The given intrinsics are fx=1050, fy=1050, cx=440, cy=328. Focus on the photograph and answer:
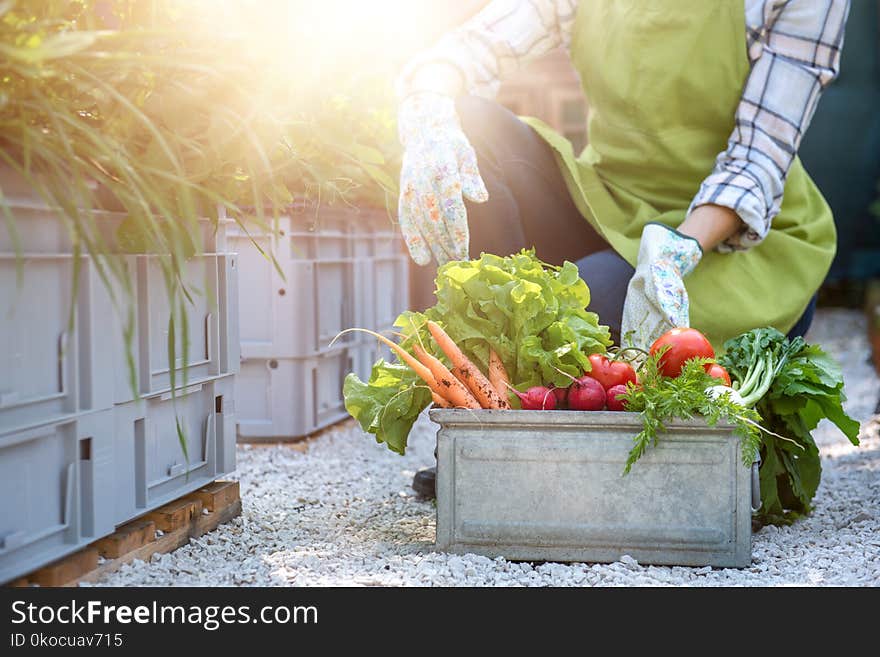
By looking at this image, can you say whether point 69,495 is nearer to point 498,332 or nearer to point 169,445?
point 169,445

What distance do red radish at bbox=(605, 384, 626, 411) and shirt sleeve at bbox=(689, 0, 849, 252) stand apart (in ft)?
2.23

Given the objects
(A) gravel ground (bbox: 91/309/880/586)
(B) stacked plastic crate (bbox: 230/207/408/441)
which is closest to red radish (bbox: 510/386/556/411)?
(A) gravel ground (bbox: 91/309/880/586)

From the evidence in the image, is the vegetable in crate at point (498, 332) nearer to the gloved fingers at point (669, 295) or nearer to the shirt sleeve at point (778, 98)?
the gloved fingers at point (669, 295)

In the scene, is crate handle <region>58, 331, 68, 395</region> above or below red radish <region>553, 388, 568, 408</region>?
above

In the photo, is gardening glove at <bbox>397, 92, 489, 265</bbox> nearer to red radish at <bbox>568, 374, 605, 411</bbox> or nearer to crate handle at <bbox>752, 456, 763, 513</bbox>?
red radish at <bbox>568, 374, 605, 411</bbox>

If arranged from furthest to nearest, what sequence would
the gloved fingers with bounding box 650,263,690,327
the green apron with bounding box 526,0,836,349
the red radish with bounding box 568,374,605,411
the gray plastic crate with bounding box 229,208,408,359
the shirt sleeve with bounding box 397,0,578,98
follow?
1. the gray plastic crate with bounding box 229,208,408,359
2. the shirt sleeve with bounding box 397,0,578,98
3. the green apron with bounding box 526,0,836,349
4. the gloved fingers with bounding box 650,263,690,327
5. the red radish with bounding box 568,374,605,411

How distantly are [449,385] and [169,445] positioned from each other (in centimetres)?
51

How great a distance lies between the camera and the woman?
2.19 m

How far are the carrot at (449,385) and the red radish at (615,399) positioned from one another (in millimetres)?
222

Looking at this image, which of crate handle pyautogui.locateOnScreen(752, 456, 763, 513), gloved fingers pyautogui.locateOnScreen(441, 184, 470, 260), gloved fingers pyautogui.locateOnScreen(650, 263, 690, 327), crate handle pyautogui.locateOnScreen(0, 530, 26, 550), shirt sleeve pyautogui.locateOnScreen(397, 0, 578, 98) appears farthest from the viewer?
shirt sleeve pyautogui.locateOnScreen(397, 0, 578, 98)

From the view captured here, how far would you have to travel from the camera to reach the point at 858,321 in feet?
22.8

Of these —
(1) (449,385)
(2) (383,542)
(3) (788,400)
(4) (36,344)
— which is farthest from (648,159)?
(4) (36,344)

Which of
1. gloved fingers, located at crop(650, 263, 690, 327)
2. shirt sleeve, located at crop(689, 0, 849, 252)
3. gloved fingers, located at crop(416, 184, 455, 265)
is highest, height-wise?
shirt sleeve, located at crop(689, 0, 849, 252)

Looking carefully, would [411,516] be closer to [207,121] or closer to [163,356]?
[163,356]
